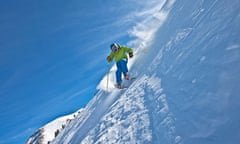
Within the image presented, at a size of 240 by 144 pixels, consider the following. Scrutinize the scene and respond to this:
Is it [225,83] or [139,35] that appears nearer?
[225,83]

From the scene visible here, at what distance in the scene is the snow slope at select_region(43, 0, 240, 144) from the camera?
12.7ft

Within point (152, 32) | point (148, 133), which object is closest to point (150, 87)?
point (148, 133)

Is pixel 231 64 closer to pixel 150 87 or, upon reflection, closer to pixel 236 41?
pixel 236 41

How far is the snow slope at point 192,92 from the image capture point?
3.88m

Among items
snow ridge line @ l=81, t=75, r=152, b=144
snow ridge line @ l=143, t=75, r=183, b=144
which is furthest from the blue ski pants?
snow ridge line @ l=143, t=75, r=183, b=144

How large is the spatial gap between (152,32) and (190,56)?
24.7ft

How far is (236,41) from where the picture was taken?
4438mm

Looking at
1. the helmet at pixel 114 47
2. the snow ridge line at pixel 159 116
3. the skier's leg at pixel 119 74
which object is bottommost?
the snow ridge line at pixel 159 116

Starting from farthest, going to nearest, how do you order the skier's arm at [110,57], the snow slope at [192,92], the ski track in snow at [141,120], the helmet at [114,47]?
1. the skier's arm at [110,57]
2. the helmet at [114,47]
3. the ski track in snow at [141,120]
4. the snow slope at [192,92]

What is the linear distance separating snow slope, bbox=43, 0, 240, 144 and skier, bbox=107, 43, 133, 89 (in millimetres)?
2518

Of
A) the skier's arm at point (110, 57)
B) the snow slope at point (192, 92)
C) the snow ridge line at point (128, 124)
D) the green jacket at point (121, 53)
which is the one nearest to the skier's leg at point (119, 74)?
the green jacket at point (121, 53)

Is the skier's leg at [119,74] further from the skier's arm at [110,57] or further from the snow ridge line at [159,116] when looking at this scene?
the snow ridge line at [159,116]

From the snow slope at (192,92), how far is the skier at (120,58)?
8.26 feet

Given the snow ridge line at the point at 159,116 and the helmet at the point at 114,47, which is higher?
the helmet at the point at 114,47
